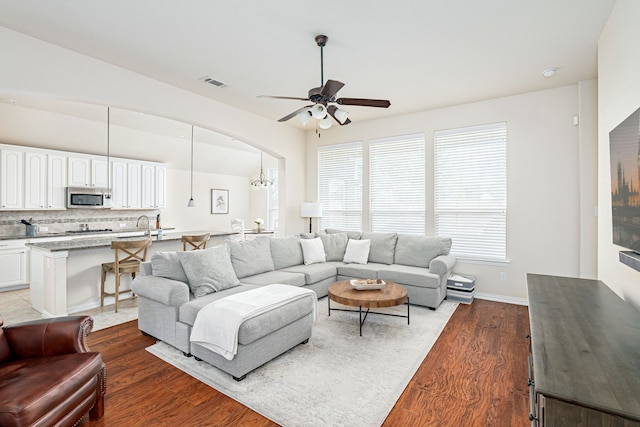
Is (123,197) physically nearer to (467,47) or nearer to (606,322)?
(467,47)

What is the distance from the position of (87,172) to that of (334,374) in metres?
6.65

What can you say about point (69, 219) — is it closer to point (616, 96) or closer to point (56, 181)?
point (56, 181)

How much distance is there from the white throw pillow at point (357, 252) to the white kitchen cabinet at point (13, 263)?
568cm

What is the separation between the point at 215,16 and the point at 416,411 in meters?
3.50

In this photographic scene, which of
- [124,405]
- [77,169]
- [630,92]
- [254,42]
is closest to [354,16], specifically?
[254,42]

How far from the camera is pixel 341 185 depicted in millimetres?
6250

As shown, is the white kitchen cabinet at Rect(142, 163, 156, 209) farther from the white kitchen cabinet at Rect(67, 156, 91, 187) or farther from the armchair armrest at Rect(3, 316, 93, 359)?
the armchair armrest at Rect(3, 316, 93, 359)

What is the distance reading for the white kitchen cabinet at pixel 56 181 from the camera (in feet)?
19.6

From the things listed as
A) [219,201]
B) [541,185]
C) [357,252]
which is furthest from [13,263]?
[541,185]

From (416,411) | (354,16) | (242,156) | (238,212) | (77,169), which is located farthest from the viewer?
(238,212)

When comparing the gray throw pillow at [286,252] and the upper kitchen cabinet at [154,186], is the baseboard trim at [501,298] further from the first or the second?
the upper kitchen cabinet at [154,186]

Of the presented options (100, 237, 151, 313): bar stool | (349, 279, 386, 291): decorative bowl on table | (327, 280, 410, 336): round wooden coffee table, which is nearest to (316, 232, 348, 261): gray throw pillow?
(327, 280, 410, 336): round wooden coffee table

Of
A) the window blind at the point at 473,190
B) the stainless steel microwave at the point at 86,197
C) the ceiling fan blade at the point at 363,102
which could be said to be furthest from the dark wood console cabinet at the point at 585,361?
the stainless steel microwave at the point at 86,197

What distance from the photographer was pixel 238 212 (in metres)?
9.95
